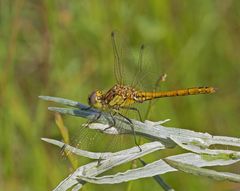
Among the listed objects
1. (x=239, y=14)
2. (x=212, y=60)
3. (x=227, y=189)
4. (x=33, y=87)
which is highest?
(x=239, y=14)

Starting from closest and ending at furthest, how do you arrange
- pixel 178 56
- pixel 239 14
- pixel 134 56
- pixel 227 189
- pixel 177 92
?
pixel 177 92, pixel 227 189, pixel 134 56, pixel 178 56, pixel 239 14

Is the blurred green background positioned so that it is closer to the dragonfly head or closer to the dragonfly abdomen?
the dragonfly abdomen

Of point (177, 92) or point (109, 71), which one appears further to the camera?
point (109, 71)

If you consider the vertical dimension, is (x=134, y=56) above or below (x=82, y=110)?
above

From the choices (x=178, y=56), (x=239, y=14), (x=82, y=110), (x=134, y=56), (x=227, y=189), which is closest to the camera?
(x=82, y=110)

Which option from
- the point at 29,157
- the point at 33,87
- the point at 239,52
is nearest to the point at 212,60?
the point at 239,52

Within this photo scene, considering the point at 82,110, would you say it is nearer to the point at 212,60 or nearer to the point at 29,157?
the point at 29,157

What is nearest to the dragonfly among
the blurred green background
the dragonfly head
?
the dragonfly head
